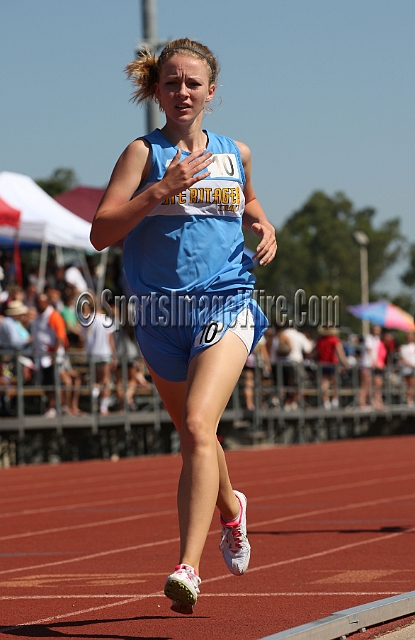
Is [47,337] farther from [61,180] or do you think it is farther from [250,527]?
[61,180]

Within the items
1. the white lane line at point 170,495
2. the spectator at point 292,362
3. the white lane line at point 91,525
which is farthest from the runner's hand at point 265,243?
the spectator at point 292,362

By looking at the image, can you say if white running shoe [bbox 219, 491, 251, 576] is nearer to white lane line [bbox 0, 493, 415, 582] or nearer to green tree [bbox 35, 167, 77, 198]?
white lane line [bbox 0, 493, 415, 582]

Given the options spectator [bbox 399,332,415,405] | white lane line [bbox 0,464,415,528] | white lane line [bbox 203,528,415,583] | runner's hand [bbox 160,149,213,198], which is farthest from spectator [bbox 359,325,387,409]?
runner's hand [bbox 160,149,213,198]

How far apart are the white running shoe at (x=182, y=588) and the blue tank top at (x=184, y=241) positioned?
1.11 meters

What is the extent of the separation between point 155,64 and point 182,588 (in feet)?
6.84

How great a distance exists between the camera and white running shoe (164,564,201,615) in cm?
417

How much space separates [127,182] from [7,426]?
12.0 m

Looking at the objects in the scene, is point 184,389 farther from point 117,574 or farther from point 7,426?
point 7,426

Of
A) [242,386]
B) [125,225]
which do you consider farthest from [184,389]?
[242,386]

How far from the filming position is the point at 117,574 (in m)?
6.26

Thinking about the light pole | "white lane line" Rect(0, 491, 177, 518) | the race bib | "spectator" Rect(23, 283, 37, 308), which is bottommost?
"white lane line" Rect(0, 491, 177, 518)

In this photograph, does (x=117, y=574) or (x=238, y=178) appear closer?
(x=238, y=178)

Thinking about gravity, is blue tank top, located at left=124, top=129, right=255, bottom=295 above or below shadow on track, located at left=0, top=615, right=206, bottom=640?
above

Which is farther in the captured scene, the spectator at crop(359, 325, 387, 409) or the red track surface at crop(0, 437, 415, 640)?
the spectator at crop(359, 325, 387, 409)
